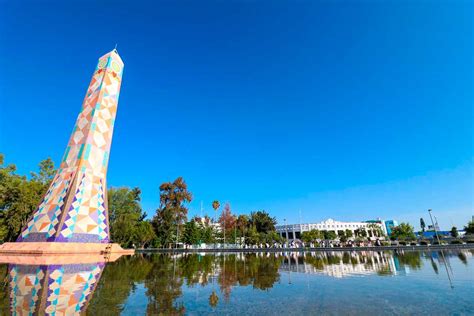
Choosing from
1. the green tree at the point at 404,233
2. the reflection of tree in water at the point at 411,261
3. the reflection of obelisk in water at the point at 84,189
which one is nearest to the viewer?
the reflection of tree in water at the point at 411,261

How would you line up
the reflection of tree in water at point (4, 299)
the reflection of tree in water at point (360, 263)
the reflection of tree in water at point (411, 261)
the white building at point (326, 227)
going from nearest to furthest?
the reflection of tree in water at point (4, 299) < the reflection of tree in water at point (360, 263) < the reflection of tree in water at point (411, 261) < the white building at point (326, 227)

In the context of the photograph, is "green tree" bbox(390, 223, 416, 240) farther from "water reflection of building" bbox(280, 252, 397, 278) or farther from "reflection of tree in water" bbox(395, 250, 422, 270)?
"water reflection of building" bbox(280, 252, 397, 278)

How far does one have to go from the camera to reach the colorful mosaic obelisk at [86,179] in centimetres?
2297

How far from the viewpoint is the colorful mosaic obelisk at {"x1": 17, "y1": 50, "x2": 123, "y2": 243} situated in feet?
75.4

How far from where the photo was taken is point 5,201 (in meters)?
32.8

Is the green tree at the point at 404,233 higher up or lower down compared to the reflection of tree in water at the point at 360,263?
higher up

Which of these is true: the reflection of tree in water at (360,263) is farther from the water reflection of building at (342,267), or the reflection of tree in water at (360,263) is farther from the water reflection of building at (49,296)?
the water reflection of building at (49,296)

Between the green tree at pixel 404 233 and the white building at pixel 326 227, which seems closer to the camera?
the green tree at pixel 404 233

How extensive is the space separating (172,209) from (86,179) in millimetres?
27372

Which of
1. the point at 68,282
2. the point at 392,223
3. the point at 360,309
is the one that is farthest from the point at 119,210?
the point at 392,223

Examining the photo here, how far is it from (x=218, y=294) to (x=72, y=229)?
2153 centimetres

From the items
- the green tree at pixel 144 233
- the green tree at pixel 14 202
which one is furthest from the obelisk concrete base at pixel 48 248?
the green tree at pixel 144 233

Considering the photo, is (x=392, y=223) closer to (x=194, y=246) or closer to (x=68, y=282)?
(x=194, y=246)

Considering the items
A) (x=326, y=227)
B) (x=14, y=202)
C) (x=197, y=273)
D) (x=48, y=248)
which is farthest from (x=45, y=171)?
(x=326, y=227)
